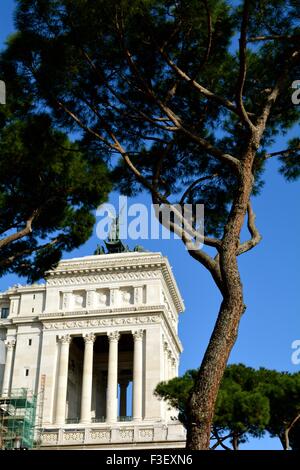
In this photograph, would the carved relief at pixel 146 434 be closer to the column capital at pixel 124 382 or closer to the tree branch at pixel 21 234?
the column capital at pixel 124 382

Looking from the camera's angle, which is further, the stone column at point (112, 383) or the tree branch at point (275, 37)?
the stone column at point (112, 383)

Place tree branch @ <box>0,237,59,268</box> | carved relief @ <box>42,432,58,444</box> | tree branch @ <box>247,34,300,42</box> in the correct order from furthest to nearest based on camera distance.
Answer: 1. carved relief @ <box>42,432,58,444</box>
2. tree branch @ <box>0,237,59,268</box>
3. tree branch @ <box>247,34,300,42</box>

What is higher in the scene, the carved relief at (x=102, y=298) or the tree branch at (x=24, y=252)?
the carved relief at (x=102, y=298)

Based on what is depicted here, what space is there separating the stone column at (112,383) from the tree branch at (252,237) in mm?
25223

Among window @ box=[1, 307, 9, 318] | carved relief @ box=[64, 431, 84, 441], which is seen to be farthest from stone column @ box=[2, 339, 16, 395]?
carved relief @ box=[64, 431, 84, 441]

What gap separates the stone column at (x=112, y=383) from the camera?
3189 centimetres

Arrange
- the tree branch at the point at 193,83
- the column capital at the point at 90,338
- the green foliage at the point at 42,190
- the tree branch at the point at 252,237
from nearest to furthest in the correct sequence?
the tree branch at the point at 252,237 < the tree branch at the point at 193,83 < the green foliage at the point at 42,190 < the column capital at the point at 90,338

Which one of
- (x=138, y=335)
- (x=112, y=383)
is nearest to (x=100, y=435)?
(x=112, y=383)

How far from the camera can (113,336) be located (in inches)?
1324

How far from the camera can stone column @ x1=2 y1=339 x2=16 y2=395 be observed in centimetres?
3441

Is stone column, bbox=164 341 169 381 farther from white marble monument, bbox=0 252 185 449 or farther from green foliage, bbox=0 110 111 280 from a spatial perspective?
green foliage, bbox=0 110 111 280

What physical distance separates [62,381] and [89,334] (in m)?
2.83

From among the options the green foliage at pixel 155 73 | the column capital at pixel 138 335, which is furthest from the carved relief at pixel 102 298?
the green foliage at pixel 155 73

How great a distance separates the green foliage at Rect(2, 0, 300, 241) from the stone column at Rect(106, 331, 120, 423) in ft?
77.8
